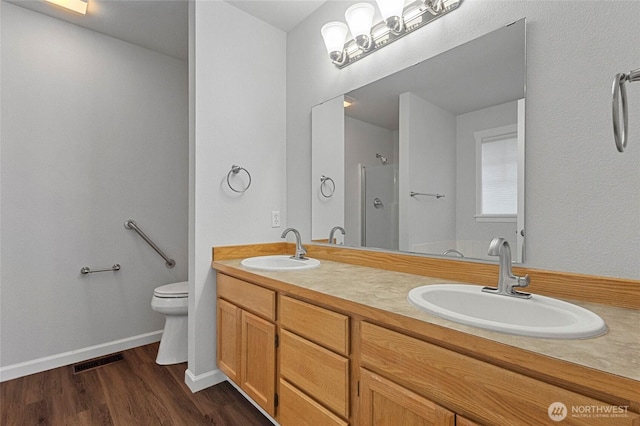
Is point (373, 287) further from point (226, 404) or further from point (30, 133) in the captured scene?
point (30, 133)

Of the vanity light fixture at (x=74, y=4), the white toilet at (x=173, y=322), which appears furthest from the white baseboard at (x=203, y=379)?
the vanity light fixture at (x=74, y=4)

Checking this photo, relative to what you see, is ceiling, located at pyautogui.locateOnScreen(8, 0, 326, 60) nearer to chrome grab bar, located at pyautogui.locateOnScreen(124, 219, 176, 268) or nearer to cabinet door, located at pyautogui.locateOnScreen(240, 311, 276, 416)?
chrome grab bar, located at pyautogui.locateOnScreen(124, 219, 176, 268)

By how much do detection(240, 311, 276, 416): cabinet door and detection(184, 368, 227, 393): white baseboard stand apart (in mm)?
396

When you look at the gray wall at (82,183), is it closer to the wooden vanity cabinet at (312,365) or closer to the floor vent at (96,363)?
the floor vent at (96,363)

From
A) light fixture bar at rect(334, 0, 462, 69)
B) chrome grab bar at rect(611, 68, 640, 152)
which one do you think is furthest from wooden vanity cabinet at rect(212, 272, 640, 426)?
light fixture bar at rect(334, 0, 462, 69)

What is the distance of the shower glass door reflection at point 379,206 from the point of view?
5.67 ft

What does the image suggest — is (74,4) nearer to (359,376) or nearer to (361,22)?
(361,22)

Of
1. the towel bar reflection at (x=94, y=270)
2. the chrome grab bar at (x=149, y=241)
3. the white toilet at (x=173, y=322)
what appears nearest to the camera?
the white toilet at (x=173, y=322)

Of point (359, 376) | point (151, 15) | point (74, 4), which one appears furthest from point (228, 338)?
point (74, 4)

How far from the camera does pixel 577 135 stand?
108 cm

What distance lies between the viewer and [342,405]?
1.12 m

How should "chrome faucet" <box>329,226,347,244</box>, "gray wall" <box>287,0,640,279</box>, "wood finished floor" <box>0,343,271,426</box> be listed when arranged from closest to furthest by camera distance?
1. "gray wall" <box>287,0,640,279</box>
2. "wood finished floor" <box>0,343,271,426</box>
3. "chrome faucet" <box>329,226,347,244</box>

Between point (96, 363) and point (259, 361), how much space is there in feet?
5.16

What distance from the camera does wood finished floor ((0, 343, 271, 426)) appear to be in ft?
5.48
